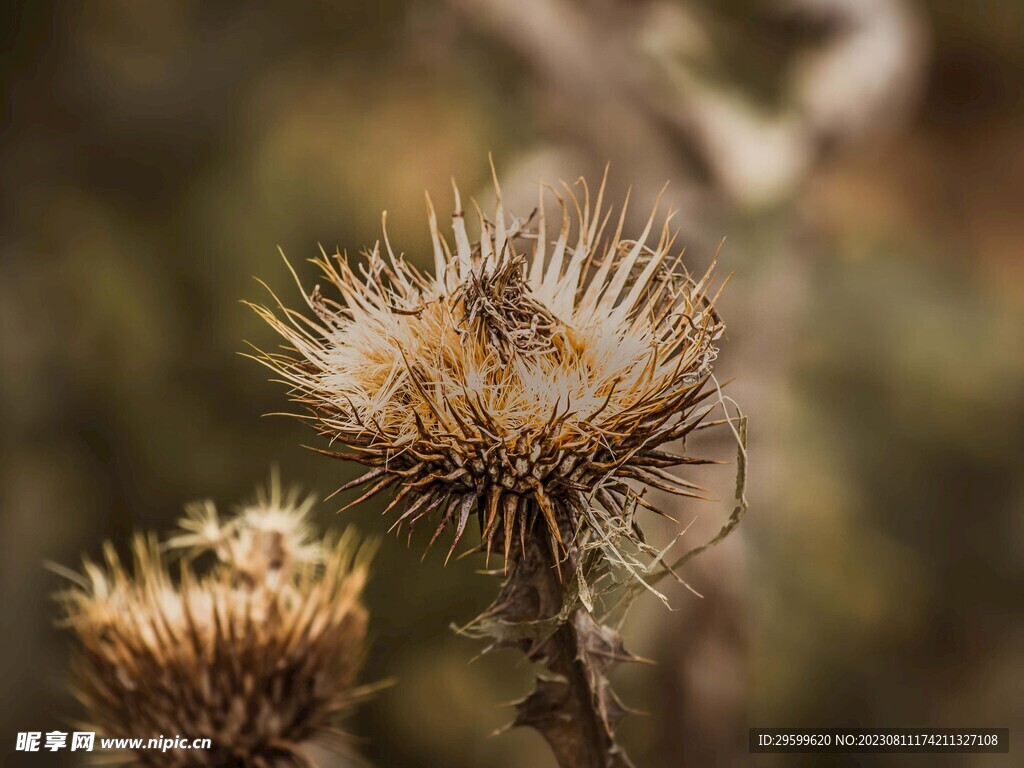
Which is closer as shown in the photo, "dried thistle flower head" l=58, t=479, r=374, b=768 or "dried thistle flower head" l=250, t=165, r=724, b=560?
"dried thistle flower head" l=250, t=165, r=724, b=560

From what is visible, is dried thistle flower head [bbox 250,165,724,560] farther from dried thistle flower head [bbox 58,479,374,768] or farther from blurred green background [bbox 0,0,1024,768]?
blurred green background [bbox 0,0,1024,768]

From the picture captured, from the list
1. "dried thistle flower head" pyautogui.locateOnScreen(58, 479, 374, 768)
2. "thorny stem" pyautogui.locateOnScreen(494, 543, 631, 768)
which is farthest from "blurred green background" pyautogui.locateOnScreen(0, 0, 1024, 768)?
"thorny stem" pyautogui.locateOnScreen(494, 543, 631, 768)

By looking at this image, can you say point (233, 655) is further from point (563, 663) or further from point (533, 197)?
point (533, 197)

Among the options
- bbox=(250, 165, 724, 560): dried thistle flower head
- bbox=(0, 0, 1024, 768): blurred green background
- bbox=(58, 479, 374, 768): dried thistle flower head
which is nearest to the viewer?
bbox=(250, 165, 724, 560): dried thistle flower head

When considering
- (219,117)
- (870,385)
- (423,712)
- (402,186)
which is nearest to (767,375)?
(870,385)

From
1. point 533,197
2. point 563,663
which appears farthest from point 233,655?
point 533,197

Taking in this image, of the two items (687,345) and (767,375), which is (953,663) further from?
(687,345)

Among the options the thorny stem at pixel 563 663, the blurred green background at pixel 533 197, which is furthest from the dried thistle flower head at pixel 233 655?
the blurred green background at pixel 533 197
